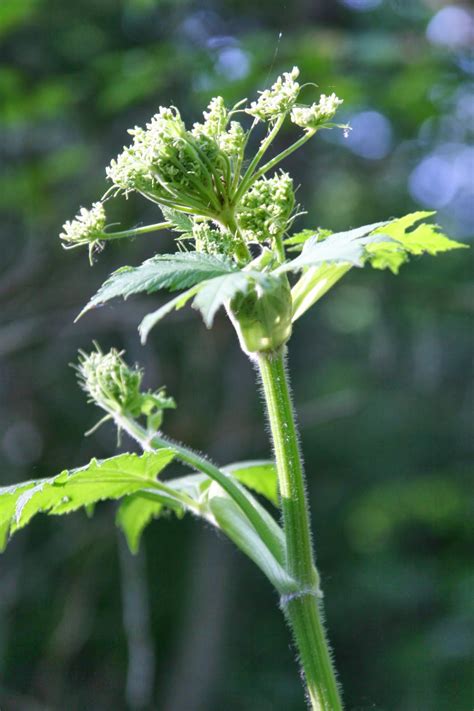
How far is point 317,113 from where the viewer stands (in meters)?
1.26

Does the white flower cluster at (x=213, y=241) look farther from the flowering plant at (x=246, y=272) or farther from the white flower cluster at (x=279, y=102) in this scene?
the white flower cluster at (x=279, y=102)

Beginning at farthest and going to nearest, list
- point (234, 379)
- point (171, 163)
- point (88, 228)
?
point (234, 379), point (88, 228), point (171, 163)

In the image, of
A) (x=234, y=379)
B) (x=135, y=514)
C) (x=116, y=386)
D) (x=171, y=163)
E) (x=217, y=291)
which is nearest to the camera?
(x=217, y=291)

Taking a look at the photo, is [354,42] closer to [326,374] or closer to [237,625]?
[326,374]

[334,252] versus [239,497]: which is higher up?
[334,252]

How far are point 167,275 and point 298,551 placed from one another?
46cm

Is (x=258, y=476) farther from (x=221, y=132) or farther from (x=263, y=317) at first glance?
(x=221, y=132)

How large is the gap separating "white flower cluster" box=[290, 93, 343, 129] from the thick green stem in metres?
0.36

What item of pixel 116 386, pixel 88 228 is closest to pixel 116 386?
pixel 116 386

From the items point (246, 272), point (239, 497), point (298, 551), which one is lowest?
point (298, 551)

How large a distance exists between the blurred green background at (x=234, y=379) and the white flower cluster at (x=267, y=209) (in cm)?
295

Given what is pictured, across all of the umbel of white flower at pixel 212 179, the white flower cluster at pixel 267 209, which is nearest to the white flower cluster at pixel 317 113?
the umbel of white flower at pixel 212 179

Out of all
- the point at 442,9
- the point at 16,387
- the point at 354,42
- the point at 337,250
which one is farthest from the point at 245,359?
the point at 337,250

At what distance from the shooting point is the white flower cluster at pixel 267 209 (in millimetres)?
1188
